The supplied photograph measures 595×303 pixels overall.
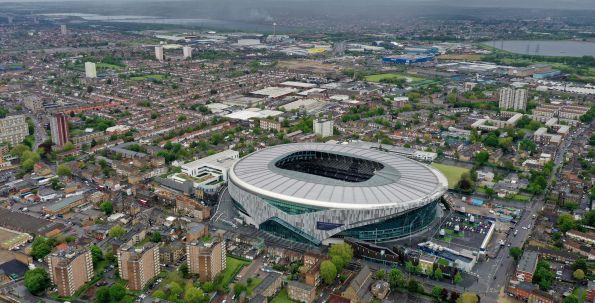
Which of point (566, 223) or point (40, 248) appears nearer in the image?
point (40, 248)

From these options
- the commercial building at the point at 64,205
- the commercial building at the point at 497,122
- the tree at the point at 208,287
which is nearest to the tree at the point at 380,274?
the tree at the point at 208,287

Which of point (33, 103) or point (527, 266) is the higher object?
point (33, 103)

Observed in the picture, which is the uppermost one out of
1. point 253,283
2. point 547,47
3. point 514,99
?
point 547,47

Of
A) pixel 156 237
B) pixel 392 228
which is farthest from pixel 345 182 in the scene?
pixel 156 237

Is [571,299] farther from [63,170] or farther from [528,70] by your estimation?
[528,70]

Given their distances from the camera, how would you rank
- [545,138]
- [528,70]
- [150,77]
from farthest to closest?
1. [528,70]
2. [150,77]
3. [545,138]

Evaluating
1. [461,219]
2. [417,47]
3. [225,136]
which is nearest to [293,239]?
[461,219]

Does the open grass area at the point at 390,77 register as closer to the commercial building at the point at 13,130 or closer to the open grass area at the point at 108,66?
the open grass area at the point at 108,66
